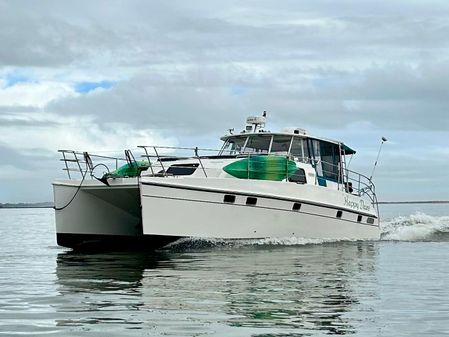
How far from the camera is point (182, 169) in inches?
647

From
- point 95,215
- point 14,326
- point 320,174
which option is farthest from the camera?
point 320,174

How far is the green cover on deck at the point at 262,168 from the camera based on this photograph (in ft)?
52.5

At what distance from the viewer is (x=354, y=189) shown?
20.0 m

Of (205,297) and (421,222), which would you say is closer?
(205,297)

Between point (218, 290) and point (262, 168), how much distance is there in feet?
23.3

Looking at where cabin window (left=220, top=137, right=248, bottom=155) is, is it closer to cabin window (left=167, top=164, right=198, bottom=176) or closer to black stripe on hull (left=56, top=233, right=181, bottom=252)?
cabin window (left=167, top=164, right=198, bottom=176)

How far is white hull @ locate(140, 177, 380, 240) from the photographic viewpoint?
14211mm

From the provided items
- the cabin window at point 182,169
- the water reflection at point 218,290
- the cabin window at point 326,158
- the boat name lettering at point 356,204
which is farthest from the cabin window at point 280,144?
the water reflection at point 218,290

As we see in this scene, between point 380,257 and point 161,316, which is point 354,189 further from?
point 161,316

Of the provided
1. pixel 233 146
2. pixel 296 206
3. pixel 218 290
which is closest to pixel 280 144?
pixel 233 146

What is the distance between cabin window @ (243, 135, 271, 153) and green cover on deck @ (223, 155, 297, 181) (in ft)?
6.38

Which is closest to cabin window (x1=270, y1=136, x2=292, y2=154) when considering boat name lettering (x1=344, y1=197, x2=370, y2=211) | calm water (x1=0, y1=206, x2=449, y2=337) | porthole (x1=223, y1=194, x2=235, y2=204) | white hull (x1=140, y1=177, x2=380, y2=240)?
white hull (x1=140, y1=177, x2=380, y2=240)

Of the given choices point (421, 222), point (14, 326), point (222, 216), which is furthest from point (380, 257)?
point (421, 222)

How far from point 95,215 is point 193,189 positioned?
288 centimetres
